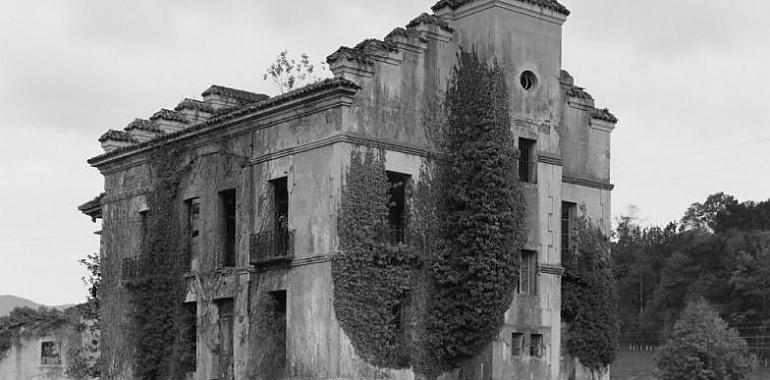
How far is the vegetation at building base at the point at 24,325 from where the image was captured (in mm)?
52344

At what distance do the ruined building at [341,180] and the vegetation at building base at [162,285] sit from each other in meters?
0.30

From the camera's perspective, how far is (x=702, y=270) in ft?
326

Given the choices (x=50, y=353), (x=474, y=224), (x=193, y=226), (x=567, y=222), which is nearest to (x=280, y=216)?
(x=193, y=226)

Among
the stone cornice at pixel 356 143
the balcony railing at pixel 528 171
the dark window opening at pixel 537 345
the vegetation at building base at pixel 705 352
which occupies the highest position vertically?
the stone cornice at pixel 356 143

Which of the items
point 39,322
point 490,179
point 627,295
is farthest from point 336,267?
point 627,295

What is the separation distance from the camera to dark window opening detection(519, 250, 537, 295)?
115ft

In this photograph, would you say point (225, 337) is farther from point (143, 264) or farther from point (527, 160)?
point (527, 160)

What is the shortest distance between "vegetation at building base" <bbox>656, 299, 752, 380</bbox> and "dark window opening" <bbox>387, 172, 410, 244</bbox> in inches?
1860

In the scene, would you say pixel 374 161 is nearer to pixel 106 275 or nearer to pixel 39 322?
pixel 106 275

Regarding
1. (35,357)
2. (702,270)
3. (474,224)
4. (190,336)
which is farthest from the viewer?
(702,270)

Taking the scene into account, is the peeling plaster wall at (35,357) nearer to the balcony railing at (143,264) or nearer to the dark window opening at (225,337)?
the balcony railing at (143,264)

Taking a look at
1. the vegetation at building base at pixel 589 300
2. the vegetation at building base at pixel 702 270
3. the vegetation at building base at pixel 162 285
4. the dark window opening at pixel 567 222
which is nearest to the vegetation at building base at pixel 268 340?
the vegetation at building base at pixel 162 285

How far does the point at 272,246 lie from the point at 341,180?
300 cm

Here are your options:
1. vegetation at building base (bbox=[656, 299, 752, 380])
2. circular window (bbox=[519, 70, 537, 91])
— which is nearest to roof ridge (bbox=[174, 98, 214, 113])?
circular window (bbox=[519, 70, 537, 91])
